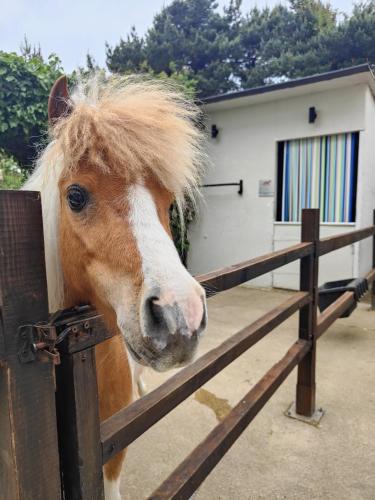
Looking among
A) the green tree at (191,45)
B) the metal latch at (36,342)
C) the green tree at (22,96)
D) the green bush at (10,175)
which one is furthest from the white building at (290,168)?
the green tree at (191,45)

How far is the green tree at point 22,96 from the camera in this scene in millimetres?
4281

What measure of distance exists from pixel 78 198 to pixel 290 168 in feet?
16.3

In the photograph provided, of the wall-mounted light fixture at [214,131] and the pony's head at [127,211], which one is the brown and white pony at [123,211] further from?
the wall-mounted light fixture at [214,131]

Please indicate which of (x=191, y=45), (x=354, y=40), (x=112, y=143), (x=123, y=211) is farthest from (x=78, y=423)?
(x=354, y=40)

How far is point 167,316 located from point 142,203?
303 millimetres

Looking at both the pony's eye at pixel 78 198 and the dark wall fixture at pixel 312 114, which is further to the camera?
the dark wall fixture at pixel 312 114

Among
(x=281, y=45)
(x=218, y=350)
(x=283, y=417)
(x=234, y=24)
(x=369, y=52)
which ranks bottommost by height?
(x=283, y=417)

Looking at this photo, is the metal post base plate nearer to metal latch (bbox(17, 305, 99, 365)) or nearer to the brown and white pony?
the brown and white pony

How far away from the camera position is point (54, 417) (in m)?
0.61

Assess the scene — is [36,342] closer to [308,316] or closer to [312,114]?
[308,316]

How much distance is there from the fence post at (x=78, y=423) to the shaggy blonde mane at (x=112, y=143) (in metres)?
0.35

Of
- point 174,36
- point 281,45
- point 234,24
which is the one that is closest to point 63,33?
point 174,36

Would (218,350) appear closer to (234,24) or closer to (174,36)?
(174,36)

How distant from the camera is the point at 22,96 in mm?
4348
